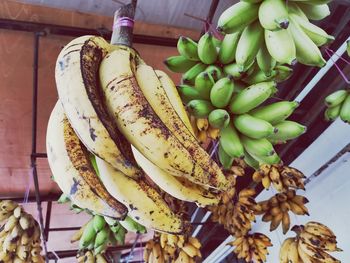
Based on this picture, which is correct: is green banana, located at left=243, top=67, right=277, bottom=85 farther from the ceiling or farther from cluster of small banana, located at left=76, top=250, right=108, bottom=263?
cluster of small banana, located at left=76, top=250, right=108, bottom=263

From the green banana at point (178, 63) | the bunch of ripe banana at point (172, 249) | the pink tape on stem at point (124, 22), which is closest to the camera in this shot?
the pink tape on stem at point (124, 22)

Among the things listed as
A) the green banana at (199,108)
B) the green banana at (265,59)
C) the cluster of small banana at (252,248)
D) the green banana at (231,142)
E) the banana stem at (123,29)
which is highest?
the green banana at (265,59)

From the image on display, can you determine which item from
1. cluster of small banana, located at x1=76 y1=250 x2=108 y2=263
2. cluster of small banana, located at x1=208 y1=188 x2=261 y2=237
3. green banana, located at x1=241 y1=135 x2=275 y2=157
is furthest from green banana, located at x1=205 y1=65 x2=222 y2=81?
cluster of small banana, located at x1=76 y1=250 x2=108 y2=263

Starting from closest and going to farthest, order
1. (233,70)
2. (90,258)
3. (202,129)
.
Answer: (233,70)
(202,129)
(90,258)

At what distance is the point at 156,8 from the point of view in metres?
1.40

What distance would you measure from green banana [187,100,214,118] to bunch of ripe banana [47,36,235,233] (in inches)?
8.0

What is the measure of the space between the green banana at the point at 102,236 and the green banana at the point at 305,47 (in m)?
1.35

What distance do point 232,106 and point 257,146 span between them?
0.46 ft

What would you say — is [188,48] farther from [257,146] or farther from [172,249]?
[172,249]

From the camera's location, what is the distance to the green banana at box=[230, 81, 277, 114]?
2.81 feet

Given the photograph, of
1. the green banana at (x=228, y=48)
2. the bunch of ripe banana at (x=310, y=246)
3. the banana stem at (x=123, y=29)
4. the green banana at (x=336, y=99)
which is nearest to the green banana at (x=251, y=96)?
the green banana at (x=228, y=48)

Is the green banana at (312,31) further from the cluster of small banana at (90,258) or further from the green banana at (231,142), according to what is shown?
the cluster of small banana at (90,258)

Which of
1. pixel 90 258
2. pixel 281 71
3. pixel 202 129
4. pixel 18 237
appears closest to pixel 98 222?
pixel 90 258

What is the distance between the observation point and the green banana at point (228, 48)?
89 centimetres
